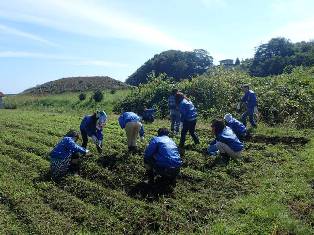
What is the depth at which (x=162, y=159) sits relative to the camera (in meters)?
13.1

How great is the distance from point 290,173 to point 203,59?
2678 inches

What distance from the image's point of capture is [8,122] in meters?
27.2

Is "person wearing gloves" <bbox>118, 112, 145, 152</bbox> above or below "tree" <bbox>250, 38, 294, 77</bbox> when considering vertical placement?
below

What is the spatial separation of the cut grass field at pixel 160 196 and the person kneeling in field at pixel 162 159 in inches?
20.8

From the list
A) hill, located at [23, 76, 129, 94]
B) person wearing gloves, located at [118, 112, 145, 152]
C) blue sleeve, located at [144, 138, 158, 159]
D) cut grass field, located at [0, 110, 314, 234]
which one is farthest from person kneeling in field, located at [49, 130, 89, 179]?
hill, located at [23, 76, 129, 94]

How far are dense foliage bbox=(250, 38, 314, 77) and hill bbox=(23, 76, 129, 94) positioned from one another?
20.3 metres

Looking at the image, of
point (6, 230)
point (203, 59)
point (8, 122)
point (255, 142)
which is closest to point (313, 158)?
point (255, 142)

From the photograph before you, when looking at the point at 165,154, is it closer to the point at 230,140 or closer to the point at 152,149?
the point at 152,149

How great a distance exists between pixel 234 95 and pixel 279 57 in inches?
1493

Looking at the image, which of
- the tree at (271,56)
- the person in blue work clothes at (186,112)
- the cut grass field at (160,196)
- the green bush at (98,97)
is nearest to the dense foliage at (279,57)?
the tree at (271,56)

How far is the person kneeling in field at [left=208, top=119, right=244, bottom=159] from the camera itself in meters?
15.6

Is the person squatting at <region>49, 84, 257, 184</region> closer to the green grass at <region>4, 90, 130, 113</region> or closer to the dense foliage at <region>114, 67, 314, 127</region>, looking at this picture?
the dense foliage at <region>114, 67, 314, 127</region>

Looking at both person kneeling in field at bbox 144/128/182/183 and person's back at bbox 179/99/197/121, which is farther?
person's back at bbox 179/99/197/121

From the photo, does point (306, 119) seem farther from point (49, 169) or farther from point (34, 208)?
point (34, 208)
